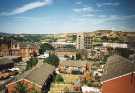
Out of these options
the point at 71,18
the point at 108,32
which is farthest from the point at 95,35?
the point at 71,18

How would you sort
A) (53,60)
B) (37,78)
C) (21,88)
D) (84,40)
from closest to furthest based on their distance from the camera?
1. (21,88)
2. (37,78)
3. (84,40)
4. (53,60)

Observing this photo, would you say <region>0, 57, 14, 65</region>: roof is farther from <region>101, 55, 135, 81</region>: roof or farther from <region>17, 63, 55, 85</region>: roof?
<region>101, 55, 135, 81</region>: roof

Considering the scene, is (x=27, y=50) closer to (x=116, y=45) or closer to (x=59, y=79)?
(x=59, y=79)

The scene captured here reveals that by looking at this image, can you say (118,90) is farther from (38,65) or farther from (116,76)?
(38,65)

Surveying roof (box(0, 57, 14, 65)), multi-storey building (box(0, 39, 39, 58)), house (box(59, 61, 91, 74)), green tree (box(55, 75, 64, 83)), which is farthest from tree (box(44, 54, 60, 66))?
roof (box(0, 57, 14, 65))

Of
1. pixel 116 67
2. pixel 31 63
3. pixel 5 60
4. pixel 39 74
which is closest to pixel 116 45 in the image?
pixel 116 67

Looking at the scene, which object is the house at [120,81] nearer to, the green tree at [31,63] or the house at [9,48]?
the green tree at [31,63]

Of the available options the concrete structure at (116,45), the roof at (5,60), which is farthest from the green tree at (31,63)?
the concrete structure at (116,45)
